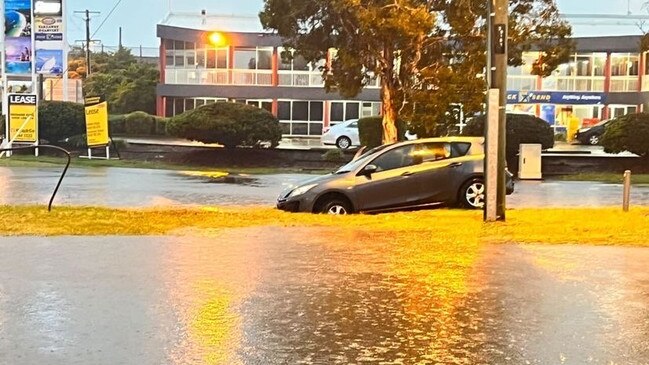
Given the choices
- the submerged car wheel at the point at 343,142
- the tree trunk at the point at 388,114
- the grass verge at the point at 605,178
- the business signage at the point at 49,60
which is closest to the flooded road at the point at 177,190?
the grass verge at the point at 605,178

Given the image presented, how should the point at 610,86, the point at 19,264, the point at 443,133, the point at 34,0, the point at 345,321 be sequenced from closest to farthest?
the point at 345,321, the point at 19,264, the point at 443,133, the point at 34,0, the point at 610,86

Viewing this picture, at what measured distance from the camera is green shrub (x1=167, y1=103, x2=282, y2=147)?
31.8 meters

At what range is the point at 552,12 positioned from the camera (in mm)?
22266

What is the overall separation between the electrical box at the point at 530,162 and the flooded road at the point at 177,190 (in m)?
1.09

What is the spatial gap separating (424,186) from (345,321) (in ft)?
27.1

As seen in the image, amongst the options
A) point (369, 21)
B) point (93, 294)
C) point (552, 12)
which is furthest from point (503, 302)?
point (552, 12)

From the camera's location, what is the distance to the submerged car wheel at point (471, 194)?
15.1 m

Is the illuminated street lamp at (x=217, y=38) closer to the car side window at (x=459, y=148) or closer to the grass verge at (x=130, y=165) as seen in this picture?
the grass verge at (x=130, y=165)

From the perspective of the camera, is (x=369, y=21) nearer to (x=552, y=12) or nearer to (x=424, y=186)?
(x=552, y=12)

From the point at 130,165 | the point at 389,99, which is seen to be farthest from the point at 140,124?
the point at 389,99

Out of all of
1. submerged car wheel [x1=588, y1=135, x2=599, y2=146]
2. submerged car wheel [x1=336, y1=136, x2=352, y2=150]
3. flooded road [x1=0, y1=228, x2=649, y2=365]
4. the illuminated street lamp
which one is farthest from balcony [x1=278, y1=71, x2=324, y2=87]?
flooded road [x1=0, y1=228, x2=649, y2=365]

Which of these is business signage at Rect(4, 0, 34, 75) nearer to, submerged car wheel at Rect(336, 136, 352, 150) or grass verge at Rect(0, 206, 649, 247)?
submerged car wheel at Rect(336, 136, 352, 150)

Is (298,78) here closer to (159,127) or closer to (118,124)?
(159,127)

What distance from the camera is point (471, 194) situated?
596 inches
